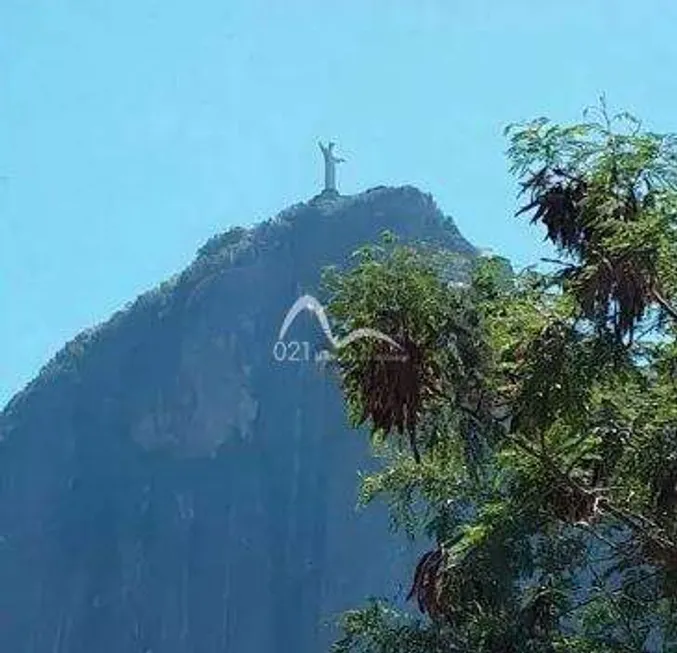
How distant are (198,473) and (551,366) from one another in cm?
5397

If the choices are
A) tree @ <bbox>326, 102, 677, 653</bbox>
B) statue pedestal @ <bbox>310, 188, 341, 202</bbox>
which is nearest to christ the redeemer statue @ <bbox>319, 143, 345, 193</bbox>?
statue pedestal @ <bbox>310, 188, 341, 202</bbox>

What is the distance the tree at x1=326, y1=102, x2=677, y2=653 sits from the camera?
349cm

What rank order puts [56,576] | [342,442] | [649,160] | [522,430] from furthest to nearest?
[56,576] < [342,442] < [522,430] < [649,160]

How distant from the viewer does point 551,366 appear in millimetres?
3508

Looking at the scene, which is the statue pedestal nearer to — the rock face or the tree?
the rock face

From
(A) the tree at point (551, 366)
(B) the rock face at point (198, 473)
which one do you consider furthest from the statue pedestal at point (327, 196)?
(A) the tree at point (551, 366)

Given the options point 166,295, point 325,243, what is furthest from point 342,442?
point 166,295

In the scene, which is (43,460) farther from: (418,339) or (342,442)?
(418,339)

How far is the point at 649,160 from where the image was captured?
140 inches

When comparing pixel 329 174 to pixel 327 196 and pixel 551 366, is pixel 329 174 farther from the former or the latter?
pixel 551 366

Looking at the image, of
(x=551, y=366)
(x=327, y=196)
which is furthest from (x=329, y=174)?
(x=551, y=366)

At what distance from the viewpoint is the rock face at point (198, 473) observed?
2115 inches

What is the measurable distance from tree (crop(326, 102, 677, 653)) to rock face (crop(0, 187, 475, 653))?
156ft

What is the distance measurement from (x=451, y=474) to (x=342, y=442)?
48.2 meters
